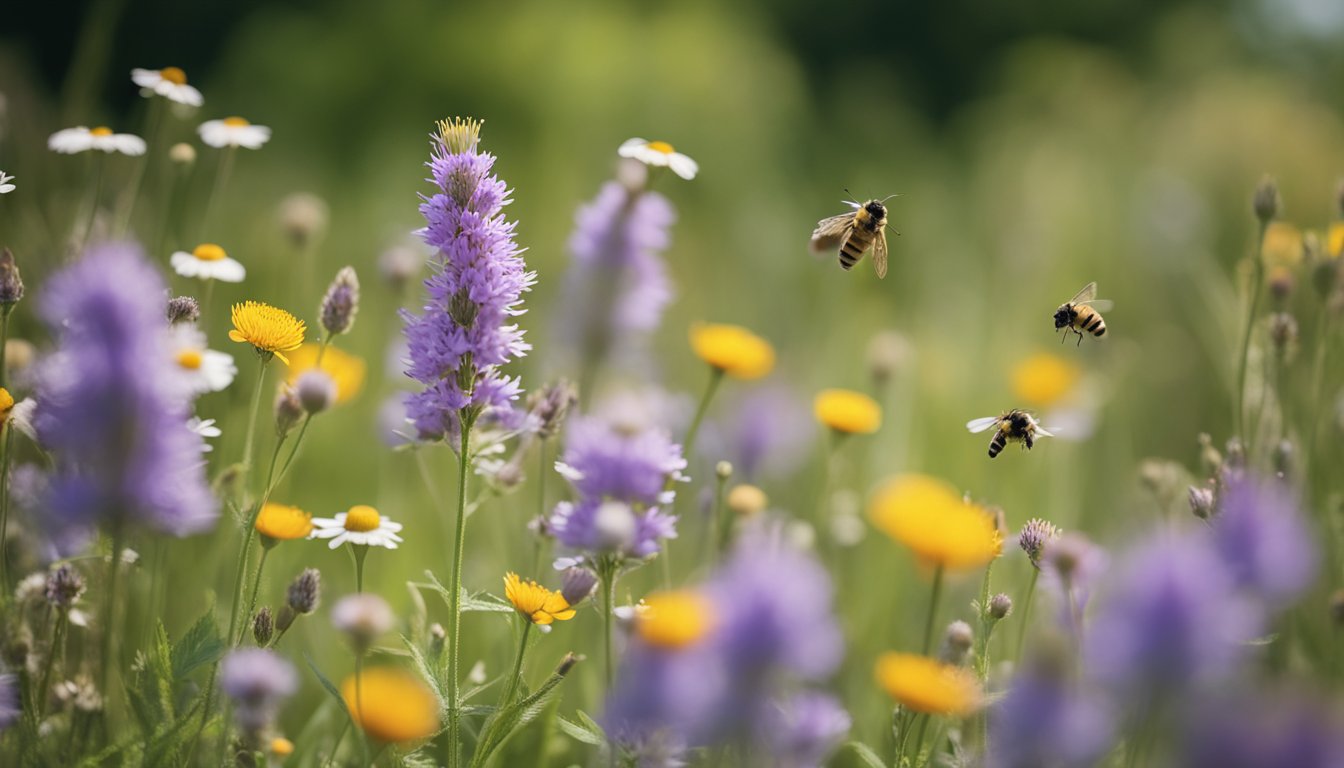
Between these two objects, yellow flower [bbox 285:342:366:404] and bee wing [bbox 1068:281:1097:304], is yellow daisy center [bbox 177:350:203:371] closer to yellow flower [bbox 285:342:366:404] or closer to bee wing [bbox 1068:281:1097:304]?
yellow flower [bbox 285:342:366:404]

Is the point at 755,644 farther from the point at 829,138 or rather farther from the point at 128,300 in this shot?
the point at 829,138

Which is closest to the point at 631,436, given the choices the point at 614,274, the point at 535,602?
the point at 535,602

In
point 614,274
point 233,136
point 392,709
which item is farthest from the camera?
point 614,274

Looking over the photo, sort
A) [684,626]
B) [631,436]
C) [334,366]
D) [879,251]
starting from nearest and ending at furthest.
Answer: [684,626] < [631,436] < [334,366] < [879,251]

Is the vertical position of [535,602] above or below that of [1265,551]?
below

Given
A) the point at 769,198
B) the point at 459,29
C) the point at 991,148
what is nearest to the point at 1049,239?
the point at 769,198

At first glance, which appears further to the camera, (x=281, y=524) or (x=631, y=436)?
(x=281, y=524)

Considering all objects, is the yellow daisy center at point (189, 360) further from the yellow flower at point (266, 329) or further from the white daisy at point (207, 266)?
the white daisy at point (207, 266)

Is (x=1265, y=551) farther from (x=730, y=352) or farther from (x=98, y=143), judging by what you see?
(x=98, y=143)
